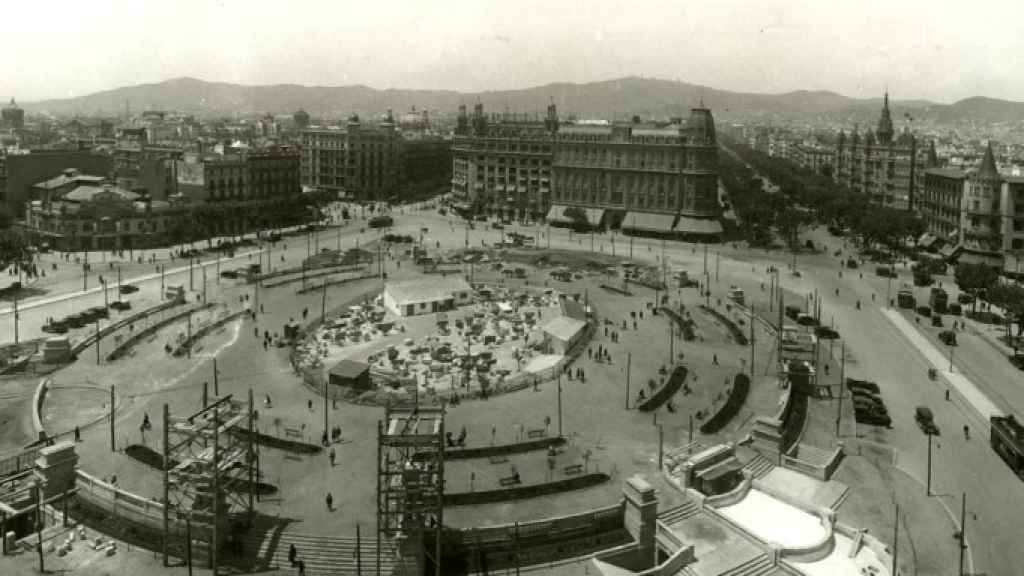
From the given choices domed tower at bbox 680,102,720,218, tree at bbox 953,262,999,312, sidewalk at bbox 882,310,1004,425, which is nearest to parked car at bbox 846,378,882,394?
sidewalk at bbox 882,310,1004,425

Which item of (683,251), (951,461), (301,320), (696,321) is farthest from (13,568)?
(683,251)

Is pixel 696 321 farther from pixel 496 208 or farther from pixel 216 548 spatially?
pixel 496 208

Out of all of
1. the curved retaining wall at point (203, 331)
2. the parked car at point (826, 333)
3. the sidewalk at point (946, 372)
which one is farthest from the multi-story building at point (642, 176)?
the curved retaining wall at point (203, 331)

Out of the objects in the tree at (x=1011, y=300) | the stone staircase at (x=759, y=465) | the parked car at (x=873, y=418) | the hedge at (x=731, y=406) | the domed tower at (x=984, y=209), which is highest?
the domed tower at (x=984, y=209)

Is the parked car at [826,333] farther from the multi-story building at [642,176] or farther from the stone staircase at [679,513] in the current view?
the multi-story building at [642,176]

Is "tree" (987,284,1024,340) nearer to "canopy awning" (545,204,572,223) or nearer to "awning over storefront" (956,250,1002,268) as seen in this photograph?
"awning over storefront" (956,250,1002,268)

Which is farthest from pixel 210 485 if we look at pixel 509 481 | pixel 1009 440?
pixel 1009 440
